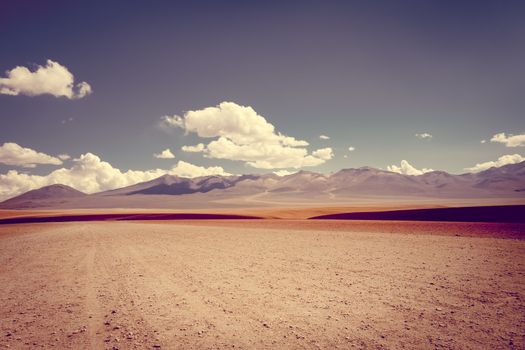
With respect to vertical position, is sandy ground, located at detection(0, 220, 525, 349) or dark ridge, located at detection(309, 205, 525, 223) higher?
dark ridge, located at detection(309, 205, 525, 223)

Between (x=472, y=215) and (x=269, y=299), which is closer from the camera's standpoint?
(x=269, y=299)

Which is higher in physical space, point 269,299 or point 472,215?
point 472,215

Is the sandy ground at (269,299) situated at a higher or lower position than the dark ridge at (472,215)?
lower

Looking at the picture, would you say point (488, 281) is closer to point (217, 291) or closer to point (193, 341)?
point (217, 291)

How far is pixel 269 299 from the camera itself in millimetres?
7254

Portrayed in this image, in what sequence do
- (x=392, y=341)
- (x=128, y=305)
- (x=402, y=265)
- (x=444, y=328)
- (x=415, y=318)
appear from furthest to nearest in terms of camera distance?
(x=402, y=265) < (x=128, y=305) < (x=415, y=318) < (x=444, y=328) < (x=392, y=341)

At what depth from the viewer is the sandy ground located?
5340mm

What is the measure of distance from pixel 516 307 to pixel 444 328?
7.28 ft

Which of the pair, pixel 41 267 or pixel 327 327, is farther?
pixel 41 267

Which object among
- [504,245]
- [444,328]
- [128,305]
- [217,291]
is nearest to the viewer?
[444,328]

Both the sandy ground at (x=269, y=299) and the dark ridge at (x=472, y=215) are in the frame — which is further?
the dark ridge at (x=472, y=215)

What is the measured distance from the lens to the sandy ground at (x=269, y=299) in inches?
210

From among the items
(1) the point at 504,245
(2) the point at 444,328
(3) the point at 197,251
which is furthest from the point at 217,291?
(1) the point at 504,245

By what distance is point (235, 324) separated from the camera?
591 centimetres
